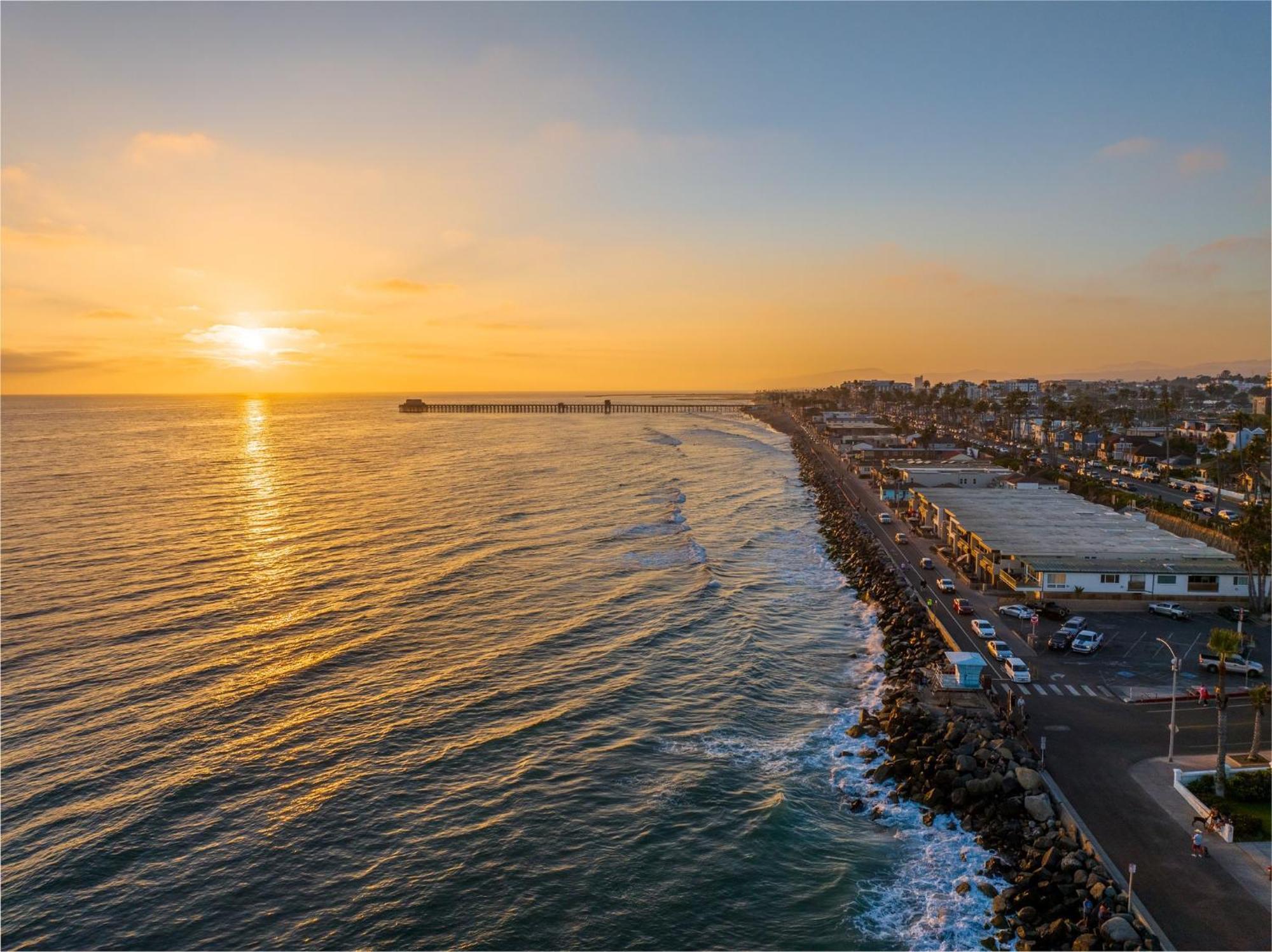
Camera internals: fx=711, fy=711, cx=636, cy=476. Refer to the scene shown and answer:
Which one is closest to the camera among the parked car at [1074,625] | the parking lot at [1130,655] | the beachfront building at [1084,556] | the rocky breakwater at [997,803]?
the rocky breakwater at [997,803]

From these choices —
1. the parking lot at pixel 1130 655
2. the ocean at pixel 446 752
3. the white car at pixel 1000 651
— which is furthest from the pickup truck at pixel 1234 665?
the ocean at pixel 446 752

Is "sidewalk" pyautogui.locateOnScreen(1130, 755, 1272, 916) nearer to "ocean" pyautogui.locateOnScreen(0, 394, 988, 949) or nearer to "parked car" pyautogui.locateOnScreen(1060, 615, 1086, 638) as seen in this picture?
"ocean" pyautogui.locateOnScreen(0, 394, 988, 949)

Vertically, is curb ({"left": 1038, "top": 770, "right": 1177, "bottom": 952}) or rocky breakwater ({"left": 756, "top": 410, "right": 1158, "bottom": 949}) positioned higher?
curb ({"left": 1038, "top": 770, "right": 1177, "bottom": 952})

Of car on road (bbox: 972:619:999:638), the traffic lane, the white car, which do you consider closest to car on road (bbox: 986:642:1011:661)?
the white car

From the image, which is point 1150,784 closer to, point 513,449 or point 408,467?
point 408,467

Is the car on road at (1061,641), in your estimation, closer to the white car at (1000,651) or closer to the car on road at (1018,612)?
the white car at (1000,651)

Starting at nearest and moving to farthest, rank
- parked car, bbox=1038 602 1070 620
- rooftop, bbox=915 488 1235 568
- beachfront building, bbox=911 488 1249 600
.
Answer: parked car, bbox=1038 602 1070 620, beachfront building, bbox=911 488 1249 600, rooftop, bbox=915 488 1235 568
